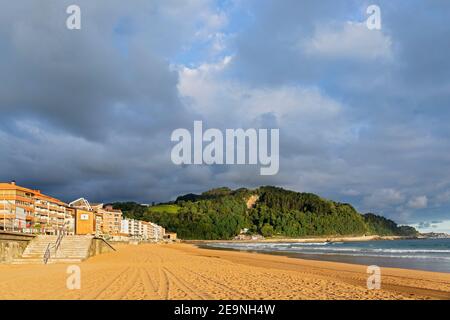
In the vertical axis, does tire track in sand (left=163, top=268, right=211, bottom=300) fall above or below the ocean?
above

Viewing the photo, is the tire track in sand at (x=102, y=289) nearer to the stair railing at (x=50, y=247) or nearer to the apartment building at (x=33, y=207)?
the stair railing at (x=50, y=247)

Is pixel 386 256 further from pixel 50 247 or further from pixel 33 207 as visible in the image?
pixel 33 207

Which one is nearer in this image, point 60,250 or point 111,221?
point 60,250

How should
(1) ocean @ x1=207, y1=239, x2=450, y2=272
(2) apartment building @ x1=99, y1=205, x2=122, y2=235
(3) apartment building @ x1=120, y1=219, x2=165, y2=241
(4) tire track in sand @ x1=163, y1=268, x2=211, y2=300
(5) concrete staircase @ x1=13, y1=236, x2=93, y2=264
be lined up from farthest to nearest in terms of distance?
(3) apartment building @ x1=120, y1=219, x2=165, y2=241
(2) apartment building @ x1=99, y1=205, x2=122, y2=235
(1) ocean @ x1=207, y1=239, x2=450, y2=272
(5) concrete staircase @ x1=13, y1=236, x2=93, y2=264
(4) tire track in sand @ x1=163, y1=268, x2=211, y2=300

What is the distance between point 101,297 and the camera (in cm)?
1229

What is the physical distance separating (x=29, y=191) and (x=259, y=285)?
79.5 m

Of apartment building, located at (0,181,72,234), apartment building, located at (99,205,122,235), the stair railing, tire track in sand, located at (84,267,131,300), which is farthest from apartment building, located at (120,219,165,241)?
tire track in sand, located at (84,267,131,300)

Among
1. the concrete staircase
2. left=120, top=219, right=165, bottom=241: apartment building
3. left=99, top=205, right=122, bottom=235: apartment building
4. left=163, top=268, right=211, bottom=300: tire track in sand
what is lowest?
left=120, top=219, right=165, bottom=241: apartment building

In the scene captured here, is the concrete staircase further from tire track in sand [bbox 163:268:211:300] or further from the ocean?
the ocean

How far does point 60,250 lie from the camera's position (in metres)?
29.4

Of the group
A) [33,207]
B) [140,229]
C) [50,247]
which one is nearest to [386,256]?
[50,247]

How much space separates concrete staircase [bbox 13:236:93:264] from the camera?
27.7 meters

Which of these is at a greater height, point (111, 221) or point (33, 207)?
point (33, 207)
